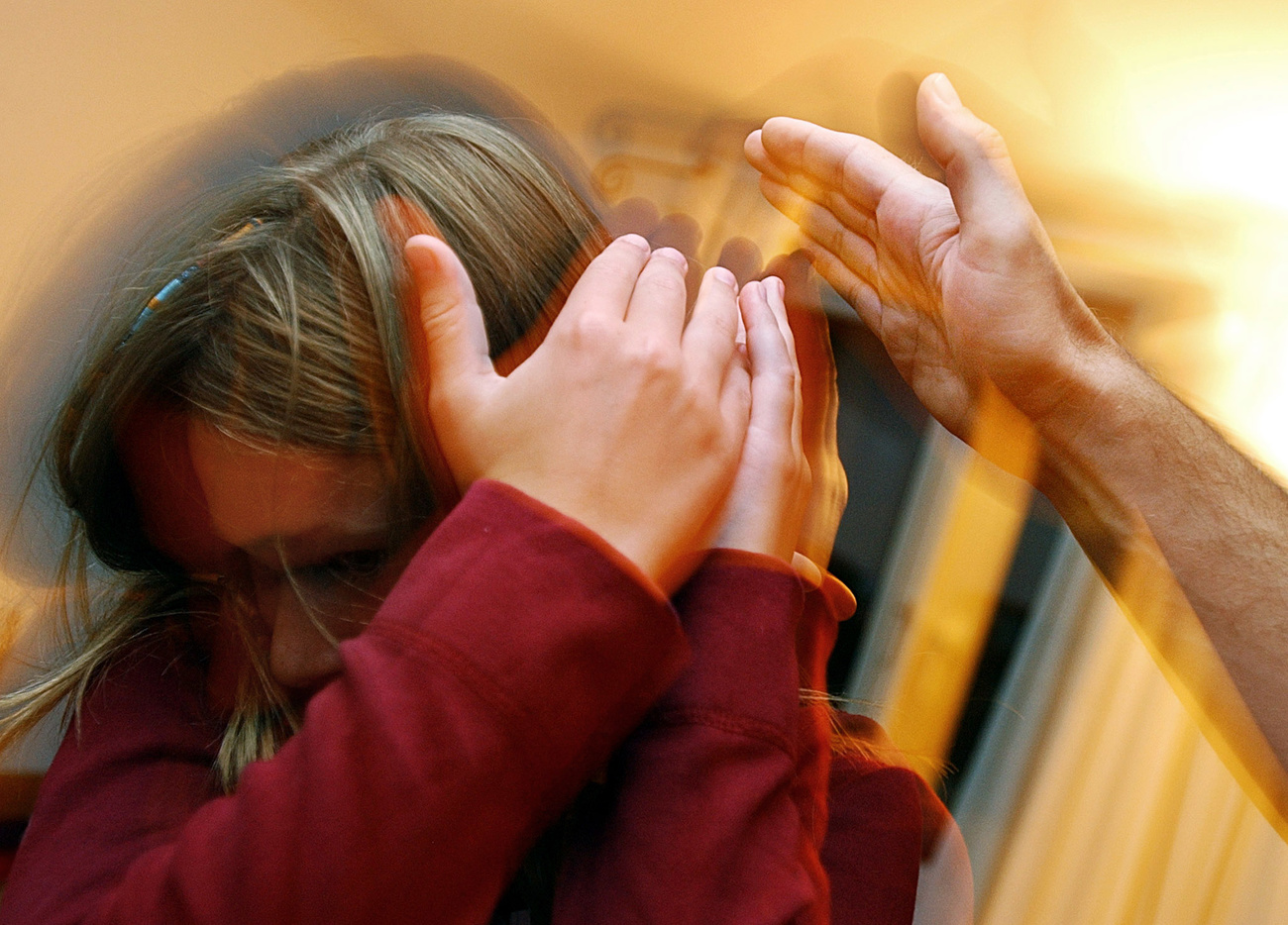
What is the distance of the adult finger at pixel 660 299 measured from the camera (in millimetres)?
298

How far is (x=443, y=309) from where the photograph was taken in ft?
1.01

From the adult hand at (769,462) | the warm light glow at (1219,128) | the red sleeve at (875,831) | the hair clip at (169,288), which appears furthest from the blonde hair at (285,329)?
the warm light glow at (1219,128)

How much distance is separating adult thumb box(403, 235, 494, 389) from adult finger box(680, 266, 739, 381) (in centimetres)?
8

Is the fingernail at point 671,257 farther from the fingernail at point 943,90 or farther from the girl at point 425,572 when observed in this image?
the fingernail at point 943,90

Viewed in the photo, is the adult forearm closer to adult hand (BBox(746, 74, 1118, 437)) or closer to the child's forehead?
adult hand (BBox(746, 74, 1118, 437))

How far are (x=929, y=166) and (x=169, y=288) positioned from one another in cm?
44

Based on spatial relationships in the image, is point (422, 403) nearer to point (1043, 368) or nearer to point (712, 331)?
point (712, 331)

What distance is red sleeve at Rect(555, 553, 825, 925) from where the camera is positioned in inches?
10.0

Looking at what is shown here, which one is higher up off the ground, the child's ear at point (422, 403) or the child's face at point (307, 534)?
the child's ear at point (422, 403)

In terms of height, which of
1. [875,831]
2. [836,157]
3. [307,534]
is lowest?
[875,831]

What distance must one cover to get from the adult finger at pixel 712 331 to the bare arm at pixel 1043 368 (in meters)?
0.14

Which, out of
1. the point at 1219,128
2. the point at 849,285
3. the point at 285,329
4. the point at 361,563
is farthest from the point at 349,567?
the point at 1219,128

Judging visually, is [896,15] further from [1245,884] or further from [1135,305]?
[1245,884]

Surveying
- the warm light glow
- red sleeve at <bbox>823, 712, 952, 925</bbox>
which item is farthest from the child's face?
the warm light glow
